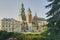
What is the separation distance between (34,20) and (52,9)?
419 ft

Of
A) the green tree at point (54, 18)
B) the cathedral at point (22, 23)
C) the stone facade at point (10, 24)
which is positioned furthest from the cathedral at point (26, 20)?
the green tree at point (54, 18)

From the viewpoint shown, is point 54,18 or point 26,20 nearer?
point 54,18

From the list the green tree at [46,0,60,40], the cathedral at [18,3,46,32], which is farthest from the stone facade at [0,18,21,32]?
the green tree at [46,0,60,40]


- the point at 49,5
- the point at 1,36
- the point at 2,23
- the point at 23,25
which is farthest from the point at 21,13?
the point at 49,5

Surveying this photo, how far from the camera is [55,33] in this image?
47.9 ft

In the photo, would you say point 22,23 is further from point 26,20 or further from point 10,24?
point 10,24

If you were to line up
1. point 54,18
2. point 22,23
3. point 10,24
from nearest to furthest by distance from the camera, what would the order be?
point 54,18, point 22,23, point 10,24

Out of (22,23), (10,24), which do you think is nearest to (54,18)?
(22,23)

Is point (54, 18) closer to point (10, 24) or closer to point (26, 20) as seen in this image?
point (26, 20)

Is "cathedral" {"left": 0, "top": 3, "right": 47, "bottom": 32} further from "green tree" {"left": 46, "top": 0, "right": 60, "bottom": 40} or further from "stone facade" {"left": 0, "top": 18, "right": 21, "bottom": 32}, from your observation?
"green tree" {"left": 46, "top": 0, "right": 60, "bottom": 40}

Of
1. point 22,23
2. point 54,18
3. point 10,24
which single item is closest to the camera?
point 54,18

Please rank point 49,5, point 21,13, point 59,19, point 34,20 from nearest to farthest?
point 59,19, point 49,5, point 21,13, point 34,20

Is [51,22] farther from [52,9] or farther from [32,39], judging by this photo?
[32,39]

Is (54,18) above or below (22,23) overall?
below
